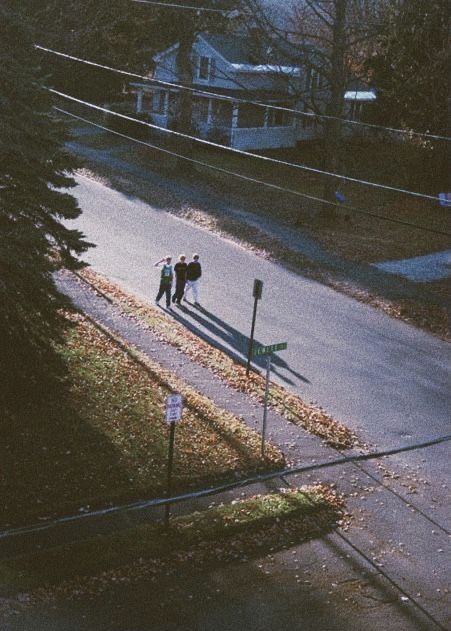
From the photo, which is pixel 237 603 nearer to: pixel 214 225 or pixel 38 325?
pixel 38 325

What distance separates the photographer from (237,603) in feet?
37.2

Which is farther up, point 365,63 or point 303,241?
point 365,63

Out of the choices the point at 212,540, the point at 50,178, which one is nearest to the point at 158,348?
the point at 50,178

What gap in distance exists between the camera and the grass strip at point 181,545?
11484 millimetres

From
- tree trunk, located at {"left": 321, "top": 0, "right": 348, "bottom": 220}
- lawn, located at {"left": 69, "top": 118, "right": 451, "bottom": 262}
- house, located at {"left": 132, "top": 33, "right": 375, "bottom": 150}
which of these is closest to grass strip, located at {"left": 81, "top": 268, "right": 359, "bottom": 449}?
lawn, located at {"left": 69, "top": 118, "right": 451, "bottom": 262}

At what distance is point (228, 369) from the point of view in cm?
1905

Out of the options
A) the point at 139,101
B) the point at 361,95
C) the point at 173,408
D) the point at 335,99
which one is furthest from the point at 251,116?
the point at 173,408

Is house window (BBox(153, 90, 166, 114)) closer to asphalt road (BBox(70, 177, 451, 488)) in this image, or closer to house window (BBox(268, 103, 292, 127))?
house window (BBox(268, 103, 292, 127))

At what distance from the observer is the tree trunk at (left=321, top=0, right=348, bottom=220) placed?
97.8 feet

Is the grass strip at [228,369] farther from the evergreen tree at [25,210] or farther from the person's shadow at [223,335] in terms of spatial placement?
the evergreen tree at [25,210]

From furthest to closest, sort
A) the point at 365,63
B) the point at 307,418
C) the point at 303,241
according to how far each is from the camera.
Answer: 1. the point at 365,63
2. the point at 303,241
3. the point at 307,418

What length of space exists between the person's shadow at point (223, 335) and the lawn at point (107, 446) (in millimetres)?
2628

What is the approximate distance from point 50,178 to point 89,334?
6.00m

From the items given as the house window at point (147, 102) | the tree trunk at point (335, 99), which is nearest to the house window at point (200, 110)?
the house window at point (147, 102)
